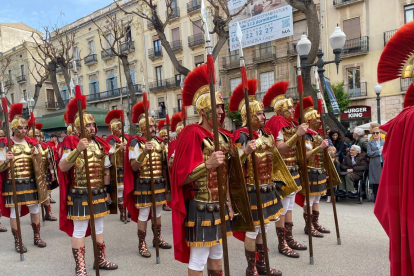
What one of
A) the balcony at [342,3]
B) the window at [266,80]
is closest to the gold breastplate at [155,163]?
the balcony at [342,3]

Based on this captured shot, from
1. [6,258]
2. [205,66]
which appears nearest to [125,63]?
[6,258]

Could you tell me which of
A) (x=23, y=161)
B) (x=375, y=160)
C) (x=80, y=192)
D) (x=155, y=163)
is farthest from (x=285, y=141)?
(x=23, y=161)

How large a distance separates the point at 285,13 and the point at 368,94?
23.3 feet

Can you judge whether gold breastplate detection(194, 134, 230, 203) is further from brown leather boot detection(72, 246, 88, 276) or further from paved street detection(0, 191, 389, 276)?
brown leather boot detection(72, 246, 88, 276)

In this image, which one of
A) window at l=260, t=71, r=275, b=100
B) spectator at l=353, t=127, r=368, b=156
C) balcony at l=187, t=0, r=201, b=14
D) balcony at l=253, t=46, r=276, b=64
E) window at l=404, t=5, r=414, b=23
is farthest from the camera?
balcony at l=187, t=0, r=201, b=14

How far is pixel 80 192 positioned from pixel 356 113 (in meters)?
19.9

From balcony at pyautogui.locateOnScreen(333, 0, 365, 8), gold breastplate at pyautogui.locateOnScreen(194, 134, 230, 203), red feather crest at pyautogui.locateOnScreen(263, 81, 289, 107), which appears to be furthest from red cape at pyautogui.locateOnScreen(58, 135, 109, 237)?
balcony at pyautogui.locateOnScreen(333, 0, 365, 8)

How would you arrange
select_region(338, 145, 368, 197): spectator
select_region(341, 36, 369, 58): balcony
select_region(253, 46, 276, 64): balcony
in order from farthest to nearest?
select_region(253, 46, 276, 64): balcony, select_region(341, 36, 369, 58): balcony, select_region(338, 145, 368, 197): spectator

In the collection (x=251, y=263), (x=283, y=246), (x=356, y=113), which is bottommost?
(x=283, y=246)

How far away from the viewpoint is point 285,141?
4.84 meters

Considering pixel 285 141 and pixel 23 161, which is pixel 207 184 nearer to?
pixel 285 141

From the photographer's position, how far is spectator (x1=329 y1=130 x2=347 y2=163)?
8.08m

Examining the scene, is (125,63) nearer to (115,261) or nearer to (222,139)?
(115,261)

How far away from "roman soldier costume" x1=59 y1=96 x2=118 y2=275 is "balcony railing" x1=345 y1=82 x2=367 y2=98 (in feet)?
61.1
